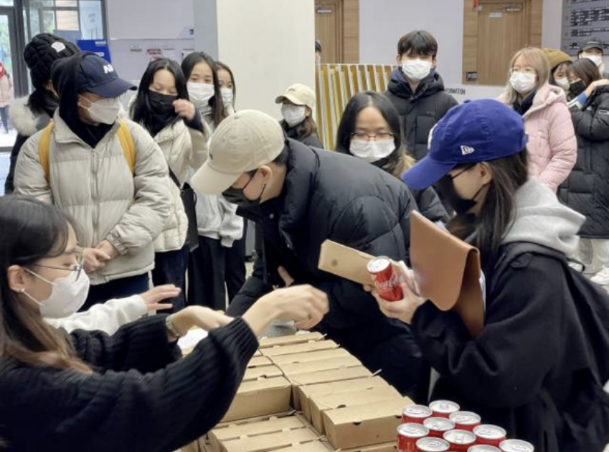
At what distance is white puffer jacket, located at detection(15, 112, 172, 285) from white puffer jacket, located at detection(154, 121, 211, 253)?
419mm

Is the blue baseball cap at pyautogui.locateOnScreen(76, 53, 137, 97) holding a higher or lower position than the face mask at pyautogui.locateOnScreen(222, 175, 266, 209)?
higher

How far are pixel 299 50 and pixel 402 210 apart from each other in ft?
12.4

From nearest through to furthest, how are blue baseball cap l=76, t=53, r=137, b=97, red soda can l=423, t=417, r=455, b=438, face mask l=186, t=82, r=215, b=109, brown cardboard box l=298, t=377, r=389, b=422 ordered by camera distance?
red soda can l=423, t=417, r=455, b=438 → brown cardboard box l=298, t=377, r=389, b=422 → blue baseball cap l=76, t=53, r=137, b=97 → face mask l=186, t=82, r=215, b=109

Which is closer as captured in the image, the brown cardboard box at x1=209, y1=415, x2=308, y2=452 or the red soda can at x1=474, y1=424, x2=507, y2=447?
the red soda can at x1=474, y1=424, x2=507, y2=447

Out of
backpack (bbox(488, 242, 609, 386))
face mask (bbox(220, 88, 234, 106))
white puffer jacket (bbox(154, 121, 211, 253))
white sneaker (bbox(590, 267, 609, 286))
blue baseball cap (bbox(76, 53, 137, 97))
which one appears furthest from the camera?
white sneaker (bbox(590, 267, 609, 286))

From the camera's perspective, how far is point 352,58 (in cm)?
1204

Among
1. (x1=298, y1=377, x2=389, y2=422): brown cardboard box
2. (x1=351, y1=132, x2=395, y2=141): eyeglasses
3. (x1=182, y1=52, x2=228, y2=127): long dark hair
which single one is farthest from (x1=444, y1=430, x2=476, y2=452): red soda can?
(x1=182, y1=52, x2=228, y2=127): long dark hair

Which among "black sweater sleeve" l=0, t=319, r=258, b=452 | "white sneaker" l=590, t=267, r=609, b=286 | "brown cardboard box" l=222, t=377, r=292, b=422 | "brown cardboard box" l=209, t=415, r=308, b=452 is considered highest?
"black sweater sleeve" l=0, t=319, r=258, b=452

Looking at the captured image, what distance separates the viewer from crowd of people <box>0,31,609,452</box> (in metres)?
1.52

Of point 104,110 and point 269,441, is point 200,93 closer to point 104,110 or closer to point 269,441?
point 104,110

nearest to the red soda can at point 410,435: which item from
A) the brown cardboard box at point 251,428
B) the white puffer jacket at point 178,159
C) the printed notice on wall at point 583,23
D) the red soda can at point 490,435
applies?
the red soda can at point 490,435

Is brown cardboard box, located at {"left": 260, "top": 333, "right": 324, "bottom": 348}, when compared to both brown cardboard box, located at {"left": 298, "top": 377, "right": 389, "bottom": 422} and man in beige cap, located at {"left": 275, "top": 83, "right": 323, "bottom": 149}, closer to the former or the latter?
brown cardboard box, located at {"left": 298, "top": 377, "right": 389, "bottom": 422}

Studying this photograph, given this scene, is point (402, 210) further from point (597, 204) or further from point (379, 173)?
point (597, 204)

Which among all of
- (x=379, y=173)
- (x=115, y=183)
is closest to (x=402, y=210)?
(x=379, y=173)
